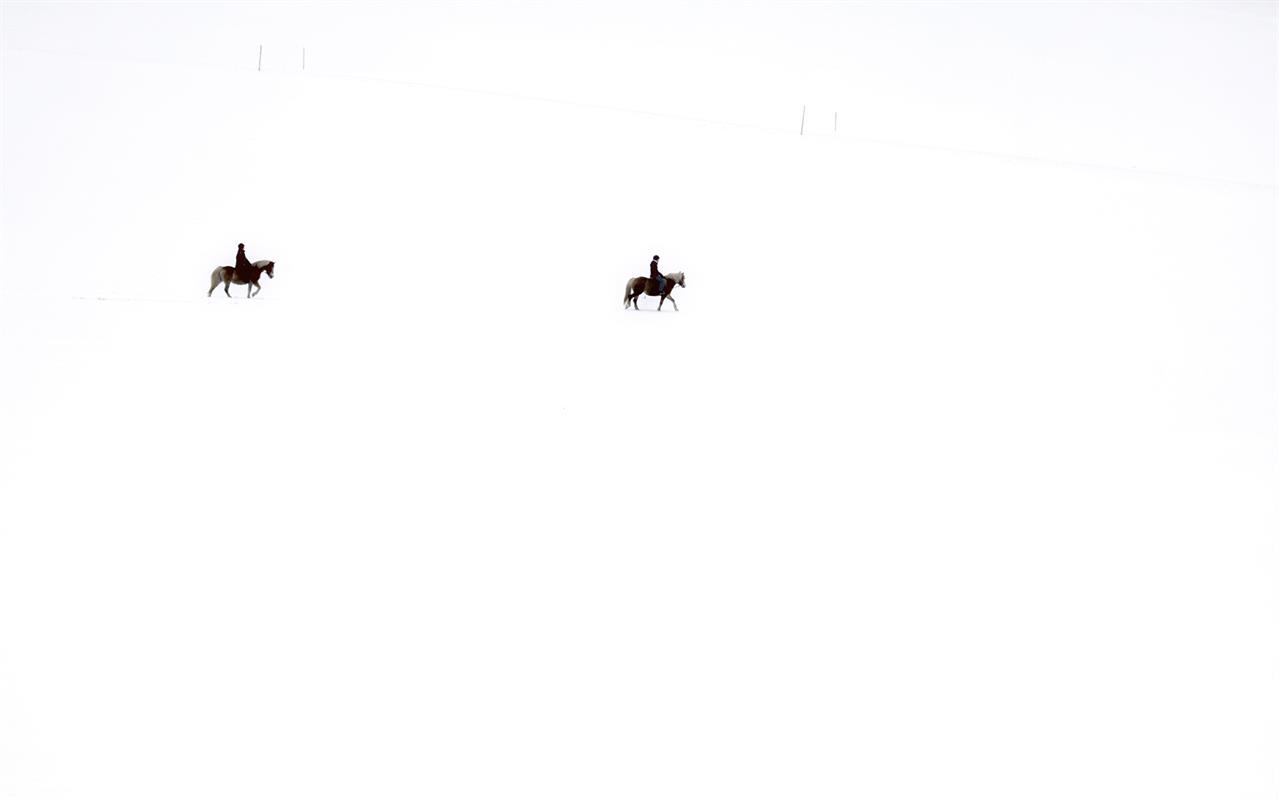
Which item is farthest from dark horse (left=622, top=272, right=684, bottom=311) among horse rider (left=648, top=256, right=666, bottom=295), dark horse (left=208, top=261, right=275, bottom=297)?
dark horse (left=208, top=261, right=275, bottom=297)

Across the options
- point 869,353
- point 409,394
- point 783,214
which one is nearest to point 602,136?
point 783,214

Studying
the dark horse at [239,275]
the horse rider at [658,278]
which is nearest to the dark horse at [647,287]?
the horse rider at [658,278]

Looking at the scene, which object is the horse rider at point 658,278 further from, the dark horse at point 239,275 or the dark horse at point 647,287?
the dark horse at point 239,275

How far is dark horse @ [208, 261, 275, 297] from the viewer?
478 cm

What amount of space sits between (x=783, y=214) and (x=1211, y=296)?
2.33 m

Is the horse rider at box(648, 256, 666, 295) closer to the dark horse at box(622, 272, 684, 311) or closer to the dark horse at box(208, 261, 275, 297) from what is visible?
the dark horse at box(622, 272, 684, 311)

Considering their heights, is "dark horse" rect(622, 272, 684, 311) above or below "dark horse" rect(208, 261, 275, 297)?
above

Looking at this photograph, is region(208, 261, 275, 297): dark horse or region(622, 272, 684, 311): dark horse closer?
region(208, 261, 275, 297): dark horse

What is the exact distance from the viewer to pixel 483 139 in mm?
6262

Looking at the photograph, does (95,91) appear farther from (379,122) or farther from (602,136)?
(602,136)

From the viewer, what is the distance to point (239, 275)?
15.7 feet

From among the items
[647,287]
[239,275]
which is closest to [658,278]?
[647,287]

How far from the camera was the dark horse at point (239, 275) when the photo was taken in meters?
4.78

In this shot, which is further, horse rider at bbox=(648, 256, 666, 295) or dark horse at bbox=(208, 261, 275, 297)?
horse rider at bbox=(648, 256, 666, 295)
